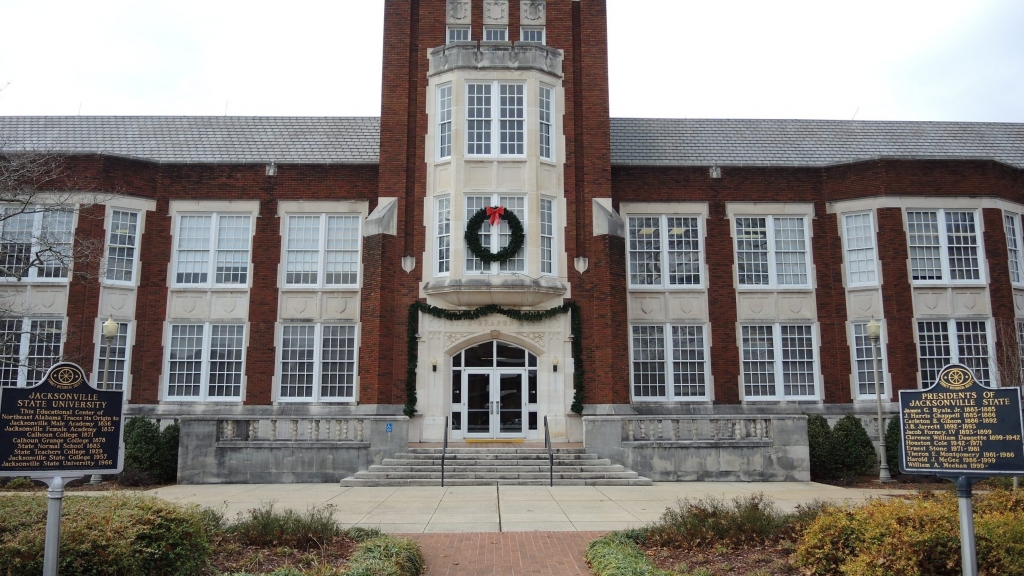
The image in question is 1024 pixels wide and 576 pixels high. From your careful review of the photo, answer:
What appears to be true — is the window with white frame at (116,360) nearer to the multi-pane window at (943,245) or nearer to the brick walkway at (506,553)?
the brick walkway at (506,553)

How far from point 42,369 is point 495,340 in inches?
513

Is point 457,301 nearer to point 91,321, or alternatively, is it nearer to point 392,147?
point 392,147

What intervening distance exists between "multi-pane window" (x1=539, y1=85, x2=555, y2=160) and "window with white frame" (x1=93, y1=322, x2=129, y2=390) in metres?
14.2

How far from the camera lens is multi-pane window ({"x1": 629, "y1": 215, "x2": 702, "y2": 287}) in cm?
2452

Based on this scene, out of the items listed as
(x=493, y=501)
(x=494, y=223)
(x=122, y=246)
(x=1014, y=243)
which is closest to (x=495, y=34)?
(x=494, y=223)

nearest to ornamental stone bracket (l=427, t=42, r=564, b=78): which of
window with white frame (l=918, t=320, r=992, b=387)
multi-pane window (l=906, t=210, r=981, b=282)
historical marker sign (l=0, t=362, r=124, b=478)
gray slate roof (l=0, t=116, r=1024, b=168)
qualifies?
gray slate roof (l=0, t=116, r=1024, b=168)

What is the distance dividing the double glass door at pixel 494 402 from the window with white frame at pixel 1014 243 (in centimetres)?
1644

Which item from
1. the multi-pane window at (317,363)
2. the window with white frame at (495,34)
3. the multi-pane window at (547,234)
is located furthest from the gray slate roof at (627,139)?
the multi-pane window at (317,363)

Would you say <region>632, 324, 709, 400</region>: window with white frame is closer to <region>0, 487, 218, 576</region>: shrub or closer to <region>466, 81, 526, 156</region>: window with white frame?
<region>466, 81, 526, 156</region>: window with white frame

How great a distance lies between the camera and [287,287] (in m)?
24.2

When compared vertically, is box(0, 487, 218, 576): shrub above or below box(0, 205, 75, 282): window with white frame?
below

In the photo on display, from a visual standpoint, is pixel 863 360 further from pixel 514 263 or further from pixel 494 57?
pixel 494 57

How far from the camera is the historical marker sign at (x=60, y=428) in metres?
7.71

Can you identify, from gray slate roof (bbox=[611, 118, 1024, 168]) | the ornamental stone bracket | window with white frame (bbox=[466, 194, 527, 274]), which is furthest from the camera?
gray slate roof (bbox=[611, 118, 1024, 168])
